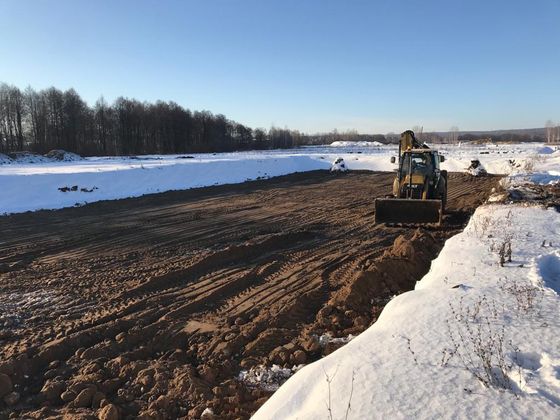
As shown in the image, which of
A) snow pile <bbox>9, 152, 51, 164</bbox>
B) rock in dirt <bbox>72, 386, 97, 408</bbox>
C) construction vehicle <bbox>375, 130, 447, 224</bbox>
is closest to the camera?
rock in dirt <bbox>72, 386, 97, 408</bbox>

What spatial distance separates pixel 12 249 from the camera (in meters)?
12.1

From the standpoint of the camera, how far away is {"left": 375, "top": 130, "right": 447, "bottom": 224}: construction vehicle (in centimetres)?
1353

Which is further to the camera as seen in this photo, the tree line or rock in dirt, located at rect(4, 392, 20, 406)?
the tree line

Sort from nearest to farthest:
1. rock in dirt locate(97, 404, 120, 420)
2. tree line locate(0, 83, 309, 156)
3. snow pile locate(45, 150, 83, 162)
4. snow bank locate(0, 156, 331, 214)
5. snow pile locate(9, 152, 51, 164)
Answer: rock in dirt locate(97, 404, 120, 420)
snow bank locate(0, 156, 331, 214)
snow pile locate(9, 152, 51, 164)
snow pile locate(45, 150, 83, 162)
tree line locate(0, 83, 309, 156)

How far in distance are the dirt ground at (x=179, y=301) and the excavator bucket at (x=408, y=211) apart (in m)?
0.34

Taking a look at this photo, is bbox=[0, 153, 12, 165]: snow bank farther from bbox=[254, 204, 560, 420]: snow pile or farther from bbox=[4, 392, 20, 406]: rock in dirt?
bbox=[254, 204, 560, 420]: snow pile

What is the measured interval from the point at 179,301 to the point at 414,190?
9442mm

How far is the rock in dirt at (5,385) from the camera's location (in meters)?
5.24

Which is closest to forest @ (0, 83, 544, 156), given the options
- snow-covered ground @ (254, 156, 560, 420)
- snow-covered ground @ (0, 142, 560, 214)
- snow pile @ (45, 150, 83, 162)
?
snow pile @ (45, 150, 83, 162)

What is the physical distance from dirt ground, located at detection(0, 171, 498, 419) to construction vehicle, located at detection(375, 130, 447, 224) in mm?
452

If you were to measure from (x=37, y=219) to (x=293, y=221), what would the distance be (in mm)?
9844

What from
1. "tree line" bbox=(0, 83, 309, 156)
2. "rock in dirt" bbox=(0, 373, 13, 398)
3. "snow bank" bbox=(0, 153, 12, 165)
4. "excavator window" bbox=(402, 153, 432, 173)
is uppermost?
"tree line" bbox=(0, 83, 309, 156)

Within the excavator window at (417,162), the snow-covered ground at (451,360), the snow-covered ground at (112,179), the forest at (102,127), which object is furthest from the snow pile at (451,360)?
the forest at (102,127)

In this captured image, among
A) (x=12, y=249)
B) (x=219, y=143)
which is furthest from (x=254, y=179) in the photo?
(x=219, y=143)
